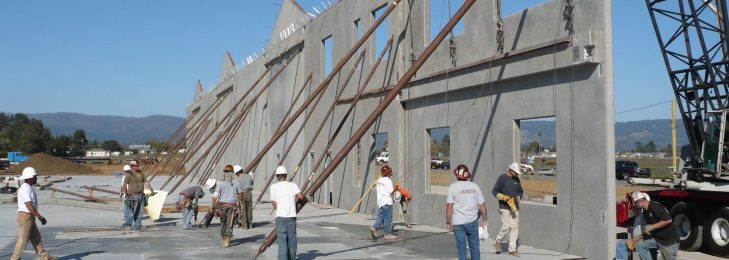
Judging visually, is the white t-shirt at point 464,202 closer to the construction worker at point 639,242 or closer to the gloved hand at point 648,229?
the construction worker at point 639,242

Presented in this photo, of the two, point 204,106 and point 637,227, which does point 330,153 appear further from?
point 204,106

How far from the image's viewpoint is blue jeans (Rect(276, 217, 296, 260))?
36.1ft

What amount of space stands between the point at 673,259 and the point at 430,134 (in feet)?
30.7

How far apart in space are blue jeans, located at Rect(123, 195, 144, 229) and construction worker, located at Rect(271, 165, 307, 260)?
6849 mm

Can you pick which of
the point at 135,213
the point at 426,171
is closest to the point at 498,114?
the point at 426,171

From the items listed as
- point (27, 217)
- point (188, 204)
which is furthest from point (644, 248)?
point (188, 204)

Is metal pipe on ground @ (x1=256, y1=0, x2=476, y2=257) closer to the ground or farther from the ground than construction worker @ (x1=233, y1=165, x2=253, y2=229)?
farther from the ground

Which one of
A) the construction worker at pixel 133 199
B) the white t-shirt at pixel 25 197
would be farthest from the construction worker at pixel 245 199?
the white t-shirt at pixel 25 197

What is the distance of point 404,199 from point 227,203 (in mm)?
4170

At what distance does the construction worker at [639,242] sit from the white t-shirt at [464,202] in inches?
77.8

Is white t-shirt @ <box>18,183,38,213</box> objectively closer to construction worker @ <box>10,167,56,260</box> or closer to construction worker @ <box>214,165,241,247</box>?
construction worker @ <box>10,167,56,260</box>

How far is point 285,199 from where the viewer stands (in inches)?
434

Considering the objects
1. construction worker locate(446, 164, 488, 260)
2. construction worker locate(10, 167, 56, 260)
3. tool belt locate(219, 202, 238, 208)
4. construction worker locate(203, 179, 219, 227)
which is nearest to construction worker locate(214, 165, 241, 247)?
tool belt locate(219, 202, 238, 208)

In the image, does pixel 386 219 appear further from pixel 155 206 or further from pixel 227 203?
pixel 155 206
